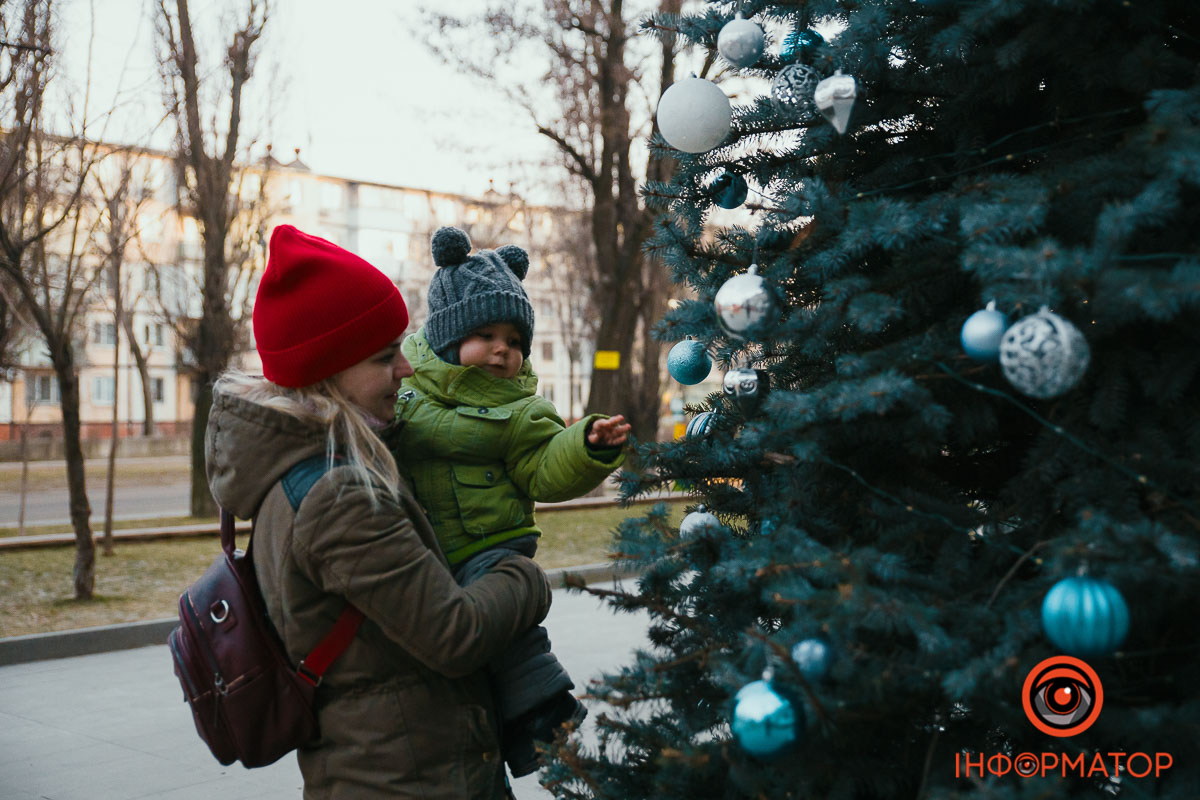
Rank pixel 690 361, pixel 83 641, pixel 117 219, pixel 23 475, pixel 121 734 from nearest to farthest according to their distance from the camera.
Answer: pixel 690 361 → pixel 121 734 → pixel 83 641 → pixel 117 219 → pixel 23 475

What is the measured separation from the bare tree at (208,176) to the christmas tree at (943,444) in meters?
10.4

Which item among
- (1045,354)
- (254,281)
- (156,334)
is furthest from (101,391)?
(1045,354)

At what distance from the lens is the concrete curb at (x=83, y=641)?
711cm

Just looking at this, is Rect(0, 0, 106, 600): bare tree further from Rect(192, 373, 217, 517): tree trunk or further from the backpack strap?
the backpack strap

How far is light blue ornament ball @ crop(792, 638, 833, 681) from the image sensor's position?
164 centimetres

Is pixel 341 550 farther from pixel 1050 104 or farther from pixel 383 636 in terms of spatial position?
pixel 1050 104

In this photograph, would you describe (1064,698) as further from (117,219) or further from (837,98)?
(117,219)

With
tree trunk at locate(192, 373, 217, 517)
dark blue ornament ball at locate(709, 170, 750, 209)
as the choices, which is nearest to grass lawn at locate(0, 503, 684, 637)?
tree trunk at locate(192, 373, 217, 517)

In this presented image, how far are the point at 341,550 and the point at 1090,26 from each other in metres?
1.58

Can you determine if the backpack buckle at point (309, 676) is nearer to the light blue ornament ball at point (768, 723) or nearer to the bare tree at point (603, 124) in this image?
the light blue ornament ball at point (768, 723)

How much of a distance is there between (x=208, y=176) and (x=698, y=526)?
42.0 feet

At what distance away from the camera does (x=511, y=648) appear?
231 centimetres

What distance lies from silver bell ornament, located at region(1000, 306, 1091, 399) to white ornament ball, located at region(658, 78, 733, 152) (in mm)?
957

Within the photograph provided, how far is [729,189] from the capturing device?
2.43m
